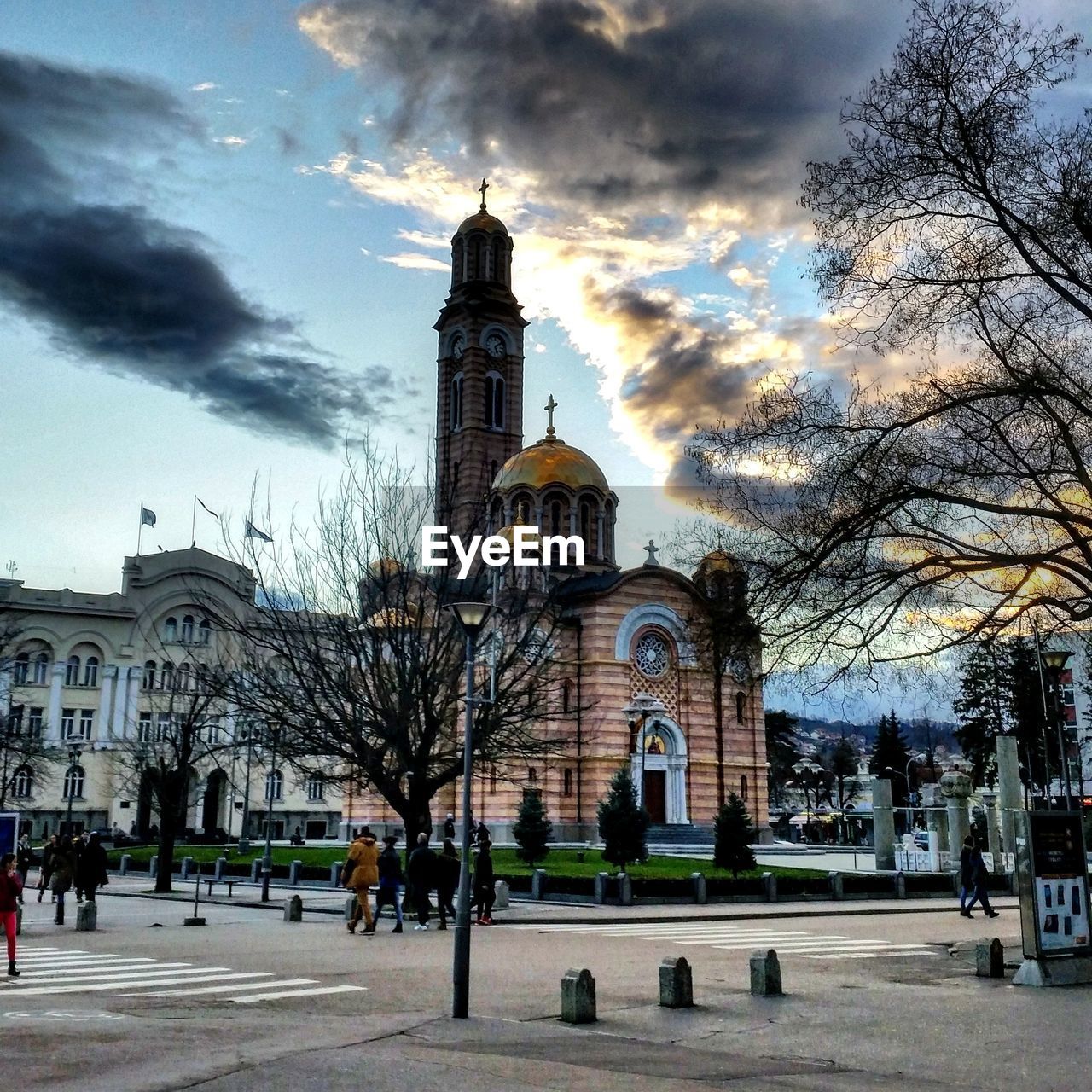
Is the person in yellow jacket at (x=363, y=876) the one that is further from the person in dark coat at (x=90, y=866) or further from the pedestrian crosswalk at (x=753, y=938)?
the person in dark coat at (x=90, y=866)

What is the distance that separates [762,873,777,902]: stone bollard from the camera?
30.5m

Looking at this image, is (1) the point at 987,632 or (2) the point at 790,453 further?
(1) the point at 987,632

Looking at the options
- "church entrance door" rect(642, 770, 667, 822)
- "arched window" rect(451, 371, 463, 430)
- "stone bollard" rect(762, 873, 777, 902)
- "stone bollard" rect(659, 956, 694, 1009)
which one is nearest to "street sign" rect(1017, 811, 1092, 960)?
"stone bollard" rect(659, 956, 694, 1009)

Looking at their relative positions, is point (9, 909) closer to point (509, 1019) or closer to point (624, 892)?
point (509, 1019)

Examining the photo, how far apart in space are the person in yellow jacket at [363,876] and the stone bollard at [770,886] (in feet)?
39.2

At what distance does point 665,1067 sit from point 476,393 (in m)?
60.1

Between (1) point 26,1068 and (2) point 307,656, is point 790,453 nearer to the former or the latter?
(1) point 26,1068

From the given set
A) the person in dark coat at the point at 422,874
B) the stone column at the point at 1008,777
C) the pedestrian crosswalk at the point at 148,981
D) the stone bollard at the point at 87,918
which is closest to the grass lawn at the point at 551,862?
the stone column at the point at 1008,777

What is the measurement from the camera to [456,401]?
6956cm

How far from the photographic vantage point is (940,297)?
16.1 m

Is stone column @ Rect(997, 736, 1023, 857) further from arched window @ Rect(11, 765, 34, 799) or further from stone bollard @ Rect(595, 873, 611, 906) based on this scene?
arched window @ Rect(11, 765, 34, 799)

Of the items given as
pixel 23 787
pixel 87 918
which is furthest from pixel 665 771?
pixel 87 918

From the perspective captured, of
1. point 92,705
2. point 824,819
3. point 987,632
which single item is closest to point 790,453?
point 987,632

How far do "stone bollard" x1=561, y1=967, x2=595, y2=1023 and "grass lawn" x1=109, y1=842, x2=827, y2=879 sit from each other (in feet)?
62.6
